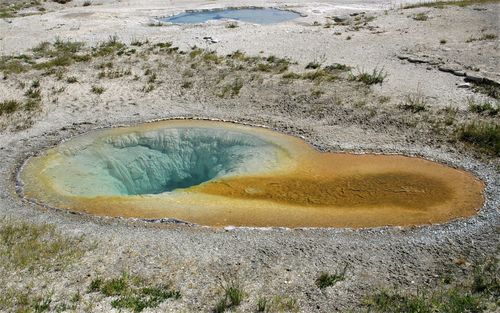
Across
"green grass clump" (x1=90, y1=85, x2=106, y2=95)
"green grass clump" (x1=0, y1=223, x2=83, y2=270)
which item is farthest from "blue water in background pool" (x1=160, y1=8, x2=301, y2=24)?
"green grass clump" (x1=0, y1=223, x2=83, y2=270)

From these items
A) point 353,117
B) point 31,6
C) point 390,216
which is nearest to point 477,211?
point 390,216

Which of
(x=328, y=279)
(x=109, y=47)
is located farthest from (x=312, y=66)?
(x=328, y=279)

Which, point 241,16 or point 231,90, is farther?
point 241,16

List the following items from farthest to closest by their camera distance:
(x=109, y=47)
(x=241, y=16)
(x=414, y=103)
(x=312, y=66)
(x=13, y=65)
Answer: (x=241, y=16) < (x=109, y=47) < (x=13, y=65) < (x=312, y=66) < (x=414, y=103)

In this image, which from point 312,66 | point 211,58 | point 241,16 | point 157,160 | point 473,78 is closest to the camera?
point 157,160

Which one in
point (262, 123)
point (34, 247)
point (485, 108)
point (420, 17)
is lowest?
point (34, 247)

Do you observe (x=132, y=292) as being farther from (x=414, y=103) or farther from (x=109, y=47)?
(x=109, y=47)

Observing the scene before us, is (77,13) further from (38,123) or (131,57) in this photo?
(38,123)

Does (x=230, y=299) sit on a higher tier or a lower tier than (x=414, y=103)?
lower
